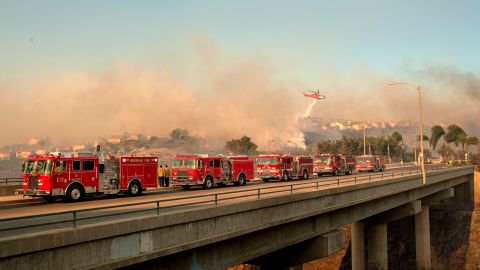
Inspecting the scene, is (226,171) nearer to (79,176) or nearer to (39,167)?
(79,176)

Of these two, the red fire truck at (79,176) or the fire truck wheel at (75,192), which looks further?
the fire truck wheel at (75,192)

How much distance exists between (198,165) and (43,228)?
23.5 metres

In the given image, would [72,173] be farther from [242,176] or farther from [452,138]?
[452,138]

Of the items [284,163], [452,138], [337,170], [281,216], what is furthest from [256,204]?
[452,138]

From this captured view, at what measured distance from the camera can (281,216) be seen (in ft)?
59.3

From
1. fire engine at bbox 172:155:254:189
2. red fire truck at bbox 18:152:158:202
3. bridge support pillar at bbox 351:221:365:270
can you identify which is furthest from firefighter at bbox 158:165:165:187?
bridge support pillar at bbox 351:221:365:270

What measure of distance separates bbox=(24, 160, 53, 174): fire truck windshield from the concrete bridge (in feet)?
39.0

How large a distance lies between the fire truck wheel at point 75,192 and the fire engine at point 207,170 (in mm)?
11633

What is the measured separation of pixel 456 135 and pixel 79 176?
565 ft

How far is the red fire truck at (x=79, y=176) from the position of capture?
2259 centimetres

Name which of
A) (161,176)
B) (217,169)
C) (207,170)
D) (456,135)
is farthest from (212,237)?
(456,135)

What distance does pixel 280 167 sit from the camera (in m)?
46.7

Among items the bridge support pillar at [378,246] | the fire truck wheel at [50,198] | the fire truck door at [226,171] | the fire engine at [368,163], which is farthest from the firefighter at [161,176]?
the fire engine at [368,163]

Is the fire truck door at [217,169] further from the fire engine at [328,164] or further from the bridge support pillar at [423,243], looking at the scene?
the fire engine at [328,164]
